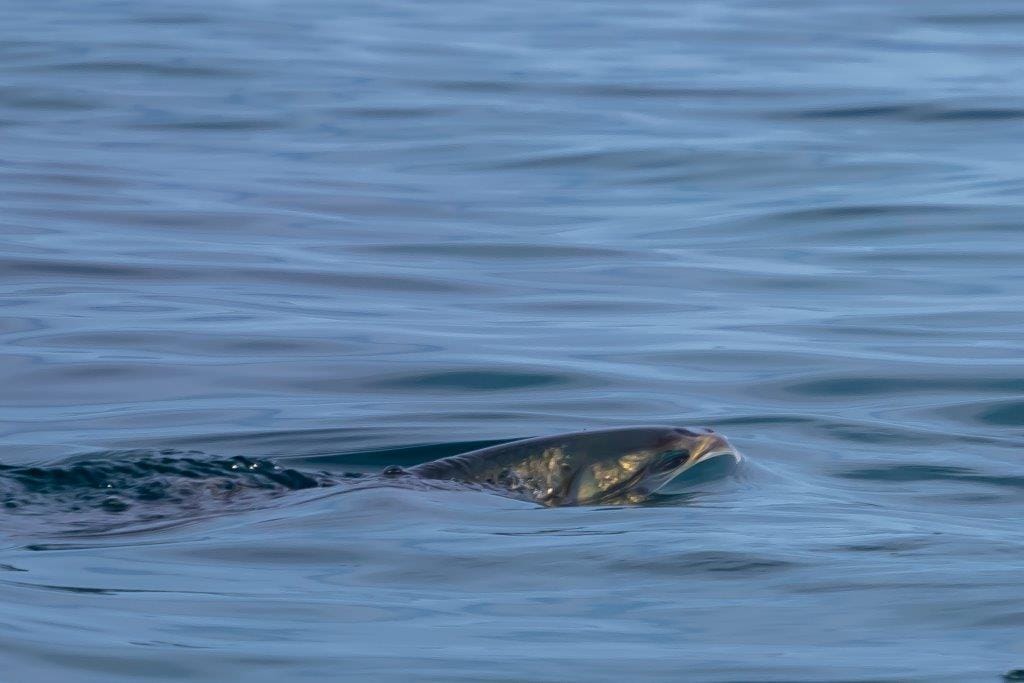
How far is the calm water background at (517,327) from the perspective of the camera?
218 inches

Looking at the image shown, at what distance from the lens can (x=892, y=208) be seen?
48.6 ft

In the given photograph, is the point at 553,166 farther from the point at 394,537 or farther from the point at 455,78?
the point at 394,537

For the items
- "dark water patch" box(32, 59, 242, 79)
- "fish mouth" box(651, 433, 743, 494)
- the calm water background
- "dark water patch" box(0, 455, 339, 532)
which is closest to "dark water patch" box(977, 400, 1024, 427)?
the calm water background

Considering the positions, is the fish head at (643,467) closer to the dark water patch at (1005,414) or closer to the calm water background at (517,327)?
the calm water background at (517,327)

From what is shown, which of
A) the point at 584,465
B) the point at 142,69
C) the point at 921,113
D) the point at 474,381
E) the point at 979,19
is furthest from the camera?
the point at 979,19

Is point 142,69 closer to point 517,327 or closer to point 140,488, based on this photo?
point 517,327

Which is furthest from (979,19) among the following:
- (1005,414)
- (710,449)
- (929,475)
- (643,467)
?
(643,467)

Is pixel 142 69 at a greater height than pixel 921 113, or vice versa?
pixel 142 69

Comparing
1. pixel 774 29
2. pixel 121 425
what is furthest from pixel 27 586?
pixel 774 29

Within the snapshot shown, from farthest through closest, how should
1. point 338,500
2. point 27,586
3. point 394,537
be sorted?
1. point 338,500
2. point 394,537
3. point 27,586

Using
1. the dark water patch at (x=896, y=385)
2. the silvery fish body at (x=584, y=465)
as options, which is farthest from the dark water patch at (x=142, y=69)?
the silvery fish body at (x=584, y=465)

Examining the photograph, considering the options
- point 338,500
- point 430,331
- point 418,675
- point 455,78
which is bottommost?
point 418,675

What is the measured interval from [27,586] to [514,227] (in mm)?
8921

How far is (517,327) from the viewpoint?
1112cm
